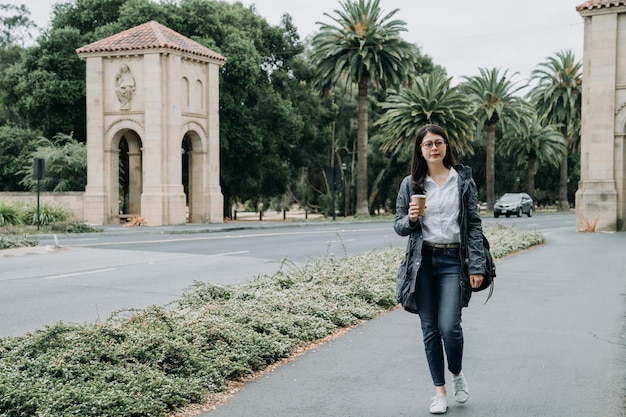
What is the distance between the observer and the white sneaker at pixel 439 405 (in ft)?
16.9

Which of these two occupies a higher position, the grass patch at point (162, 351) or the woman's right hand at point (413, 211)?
the woman's right hand at point (413, 211)

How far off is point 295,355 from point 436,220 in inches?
96.8

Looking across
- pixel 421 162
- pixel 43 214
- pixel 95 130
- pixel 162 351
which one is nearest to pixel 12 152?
pixel 95 130

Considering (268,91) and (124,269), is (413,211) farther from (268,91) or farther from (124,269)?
(268,91)

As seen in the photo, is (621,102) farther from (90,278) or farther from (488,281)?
(488,281)

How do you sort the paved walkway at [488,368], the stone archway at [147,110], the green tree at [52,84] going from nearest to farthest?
the paved walkway at [488,368] < the stone archway at [147,110] < the green tree at [52,84]

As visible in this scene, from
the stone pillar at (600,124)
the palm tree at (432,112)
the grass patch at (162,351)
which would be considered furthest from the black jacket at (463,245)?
the palm tree at (432,112)

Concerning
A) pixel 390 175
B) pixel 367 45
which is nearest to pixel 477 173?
pixel 390 175

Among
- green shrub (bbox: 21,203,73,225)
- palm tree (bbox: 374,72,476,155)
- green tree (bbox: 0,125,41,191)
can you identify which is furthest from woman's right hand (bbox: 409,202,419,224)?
palm tree (bbox: 374,72,476,155)

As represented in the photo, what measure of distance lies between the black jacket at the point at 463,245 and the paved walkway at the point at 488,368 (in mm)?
858

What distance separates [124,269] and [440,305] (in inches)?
430

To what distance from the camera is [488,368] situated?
21.4 ft

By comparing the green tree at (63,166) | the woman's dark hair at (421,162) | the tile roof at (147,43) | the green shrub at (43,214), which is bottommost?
the green shrub at (43,214)

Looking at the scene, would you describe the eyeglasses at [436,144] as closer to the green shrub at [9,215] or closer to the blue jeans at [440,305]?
the blue jeans at [440,305]
